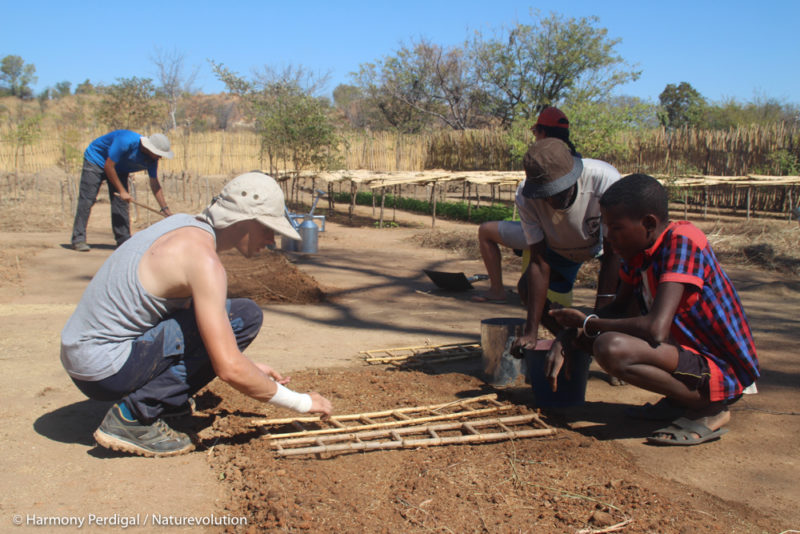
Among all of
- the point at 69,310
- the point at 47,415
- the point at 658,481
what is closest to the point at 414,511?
the point at 658,481

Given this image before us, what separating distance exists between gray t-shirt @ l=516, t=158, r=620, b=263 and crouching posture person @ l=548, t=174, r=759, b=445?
85cm

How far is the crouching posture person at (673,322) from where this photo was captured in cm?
242

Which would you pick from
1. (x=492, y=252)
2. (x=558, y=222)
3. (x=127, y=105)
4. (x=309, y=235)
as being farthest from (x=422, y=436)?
(x=127, y=105)

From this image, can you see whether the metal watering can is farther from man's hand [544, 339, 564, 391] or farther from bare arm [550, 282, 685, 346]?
bare arm [550, 282, 685, 346]

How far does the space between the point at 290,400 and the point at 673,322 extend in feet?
5.04

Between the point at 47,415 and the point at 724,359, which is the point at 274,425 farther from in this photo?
the point at 724,359

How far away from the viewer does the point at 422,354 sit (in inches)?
153

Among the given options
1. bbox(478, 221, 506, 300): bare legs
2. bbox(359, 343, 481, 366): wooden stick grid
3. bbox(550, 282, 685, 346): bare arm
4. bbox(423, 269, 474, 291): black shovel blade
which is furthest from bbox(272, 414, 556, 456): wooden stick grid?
bbox(423, 269, 474, 291): black shovel blade

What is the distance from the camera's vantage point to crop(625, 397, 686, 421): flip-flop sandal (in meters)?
2.90

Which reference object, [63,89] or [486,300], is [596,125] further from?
[63,89]

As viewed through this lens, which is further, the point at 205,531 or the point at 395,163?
the point at 395,163

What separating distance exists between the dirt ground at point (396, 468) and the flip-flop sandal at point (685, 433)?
4 cm

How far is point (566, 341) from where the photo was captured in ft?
9.18

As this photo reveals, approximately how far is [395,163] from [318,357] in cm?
1835
